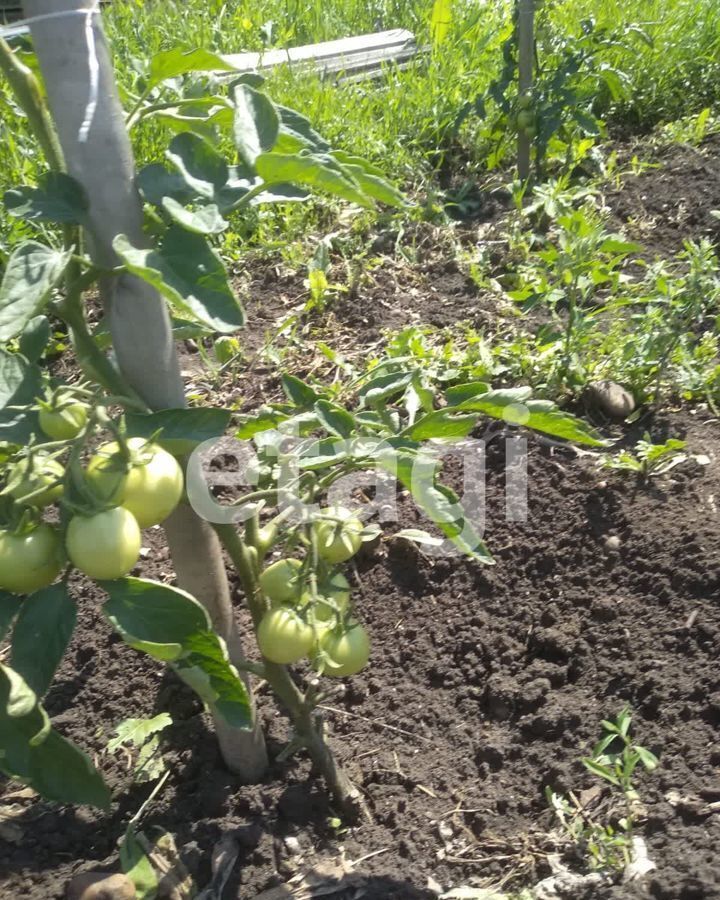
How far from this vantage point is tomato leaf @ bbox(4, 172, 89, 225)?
36.8 inches

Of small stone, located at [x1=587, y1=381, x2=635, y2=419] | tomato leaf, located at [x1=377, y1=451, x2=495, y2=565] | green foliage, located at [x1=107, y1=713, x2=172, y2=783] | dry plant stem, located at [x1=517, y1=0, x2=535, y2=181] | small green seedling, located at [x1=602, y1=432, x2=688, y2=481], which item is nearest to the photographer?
tomato leaf, located at [x1=377, y1=451, x2=495, y2=565]

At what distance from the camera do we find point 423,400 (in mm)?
1250

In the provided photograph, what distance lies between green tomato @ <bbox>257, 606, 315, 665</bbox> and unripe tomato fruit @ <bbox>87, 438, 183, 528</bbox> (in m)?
0.30

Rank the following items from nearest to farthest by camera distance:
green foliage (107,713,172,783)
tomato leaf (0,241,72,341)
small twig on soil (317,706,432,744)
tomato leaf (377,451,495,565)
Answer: tomato leaf (0,241,72,341) → tomato leaf (377,451,495,565) → green foliage (107,713,172,783) → small twig on soil (317,706,432,744)

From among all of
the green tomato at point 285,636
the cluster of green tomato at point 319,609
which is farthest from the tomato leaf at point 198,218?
the green tomato at point 285,636

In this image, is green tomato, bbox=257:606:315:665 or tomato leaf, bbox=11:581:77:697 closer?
tomato leaf, bbox=11:581:77:697

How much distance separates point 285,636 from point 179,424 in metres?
0.33

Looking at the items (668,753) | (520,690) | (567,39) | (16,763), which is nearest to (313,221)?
(567,39)

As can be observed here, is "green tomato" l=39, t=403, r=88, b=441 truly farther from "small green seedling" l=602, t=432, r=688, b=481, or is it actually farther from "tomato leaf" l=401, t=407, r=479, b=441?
"small green seedling" l=602, t=432, r=688, b=481

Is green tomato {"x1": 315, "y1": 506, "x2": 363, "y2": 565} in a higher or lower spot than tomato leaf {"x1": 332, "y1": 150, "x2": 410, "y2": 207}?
lower

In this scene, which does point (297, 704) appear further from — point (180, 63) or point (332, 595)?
point (180, 63)

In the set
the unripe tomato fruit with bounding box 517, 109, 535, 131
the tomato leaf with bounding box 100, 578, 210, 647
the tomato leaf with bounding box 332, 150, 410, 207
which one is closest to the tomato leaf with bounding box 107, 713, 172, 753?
the tomato leaf with bounding box 100, 578, 210, 647

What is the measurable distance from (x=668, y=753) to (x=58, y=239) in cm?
213

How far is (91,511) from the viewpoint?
91 centimetres
